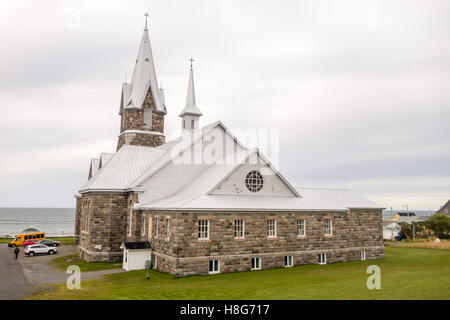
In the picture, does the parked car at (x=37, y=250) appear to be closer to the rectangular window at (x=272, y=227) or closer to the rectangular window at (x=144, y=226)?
the rectangular window at (x=144, y=226)

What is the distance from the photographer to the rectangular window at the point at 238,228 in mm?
25688

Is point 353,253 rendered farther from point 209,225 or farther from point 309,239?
point 209,225

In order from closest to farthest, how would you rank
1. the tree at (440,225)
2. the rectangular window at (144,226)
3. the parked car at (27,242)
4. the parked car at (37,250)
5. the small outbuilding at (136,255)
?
1. the small outbuilding at (136,255)
2. the rectangular window at (144,226)
3. the parked car at (37,250)
4. the parked car at (27,242)
5. the tree at (440,225)

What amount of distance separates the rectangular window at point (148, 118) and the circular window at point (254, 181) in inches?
718

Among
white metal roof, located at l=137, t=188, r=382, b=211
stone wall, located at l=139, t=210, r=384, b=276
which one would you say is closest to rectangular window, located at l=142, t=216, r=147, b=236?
stone wall, located at l=139, t=210, r=384, b=276

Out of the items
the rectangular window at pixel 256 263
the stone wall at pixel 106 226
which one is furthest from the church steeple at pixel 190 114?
the rectangular window at pixel 256 263

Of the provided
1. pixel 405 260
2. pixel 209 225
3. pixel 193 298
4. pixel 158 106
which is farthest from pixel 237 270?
pixel 158 106

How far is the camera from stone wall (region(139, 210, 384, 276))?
23750 millimetres

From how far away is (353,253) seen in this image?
3156 cm

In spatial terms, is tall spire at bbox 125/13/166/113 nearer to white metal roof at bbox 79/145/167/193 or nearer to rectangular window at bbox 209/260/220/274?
white metal roof at bbox 79/145/167/193

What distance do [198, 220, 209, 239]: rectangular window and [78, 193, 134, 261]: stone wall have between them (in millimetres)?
9382

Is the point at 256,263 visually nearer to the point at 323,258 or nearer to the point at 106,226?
the point at 323,258

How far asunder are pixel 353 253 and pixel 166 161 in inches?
725

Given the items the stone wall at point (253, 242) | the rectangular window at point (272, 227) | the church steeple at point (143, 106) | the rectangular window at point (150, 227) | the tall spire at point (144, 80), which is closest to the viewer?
the stone wall at point (253, 242)
